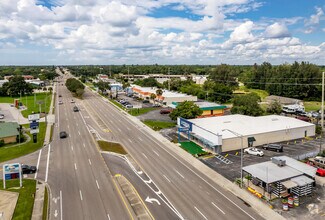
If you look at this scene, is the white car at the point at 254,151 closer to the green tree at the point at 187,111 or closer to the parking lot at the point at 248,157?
the parking lot at the point at 248,157

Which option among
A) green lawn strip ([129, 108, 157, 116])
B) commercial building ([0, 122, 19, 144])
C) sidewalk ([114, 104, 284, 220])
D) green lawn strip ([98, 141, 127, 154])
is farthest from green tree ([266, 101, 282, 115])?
commercial building ([0, 122, 19, 144])

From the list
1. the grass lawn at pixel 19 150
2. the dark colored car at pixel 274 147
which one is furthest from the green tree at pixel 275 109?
the grass lawn at pixel 19 150

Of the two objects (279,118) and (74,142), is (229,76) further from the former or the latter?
(74,142)

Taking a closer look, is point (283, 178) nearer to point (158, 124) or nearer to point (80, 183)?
point (80, 183)

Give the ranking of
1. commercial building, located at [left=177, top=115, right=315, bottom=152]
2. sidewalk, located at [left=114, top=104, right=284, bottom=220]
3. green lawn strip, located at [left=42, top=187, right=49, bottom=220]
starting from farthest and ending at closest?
commercial building, located at [left=177, top=115, right=315, bottom=152] < sidewalk, located at [left=114, top=104, right=284, bottom=220] < green lawn strip, located at [left=42, top=187, right=49, bottom=220]

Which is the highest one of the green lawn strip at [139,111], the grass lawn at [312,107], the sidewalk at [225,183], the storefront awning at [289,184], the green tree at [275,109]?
the green tree at [275,109]

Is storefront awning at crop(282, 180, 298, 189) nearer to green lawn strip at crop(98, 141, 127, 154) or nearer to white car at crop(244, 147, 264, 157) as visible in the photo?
white car at crop(244, 147, 264, 157)

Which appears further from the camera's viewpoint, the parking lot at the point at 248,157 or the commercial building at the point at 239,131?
the commercial building at the point at 239,131

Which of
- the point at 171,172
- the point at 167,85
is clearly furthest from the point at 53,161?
the point at 167,85

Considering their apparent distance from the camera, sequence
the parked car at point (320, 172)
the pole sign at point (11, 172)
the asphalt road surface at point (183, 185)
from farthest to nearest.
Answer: the parked car at point (320, 172) < the pole sign at point (11, 172) < the asphalt road surface at point (183, 185)

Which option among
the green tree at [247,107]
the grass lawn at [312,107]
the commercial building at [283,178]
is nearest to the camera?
the commercial building at [283,178]
